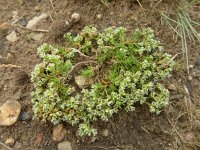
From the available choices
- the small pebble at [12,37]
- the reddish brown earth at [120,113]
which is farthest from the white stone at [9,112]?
the small pebble at [12,37]

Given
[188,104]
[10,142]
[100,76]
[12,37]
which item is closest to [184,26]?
[188,104]

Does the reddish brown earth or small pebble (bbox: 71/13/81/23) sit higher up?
small pebble (bbox: 71/13/81/23)

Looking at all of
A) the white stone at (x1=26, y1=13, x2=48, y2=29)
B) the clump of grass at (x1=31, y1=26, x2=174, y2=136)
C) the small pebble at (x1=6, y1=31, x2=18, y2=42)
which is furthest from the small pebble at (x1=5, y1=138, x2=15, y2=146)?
the white stone at (x1=26, y1=13, x2=48, y2=29)

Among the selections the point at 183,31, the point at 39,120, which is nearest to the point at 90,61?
the point at 39,120

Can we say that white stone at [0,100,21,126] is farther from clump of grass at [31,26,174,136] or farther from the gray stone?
the gray stone

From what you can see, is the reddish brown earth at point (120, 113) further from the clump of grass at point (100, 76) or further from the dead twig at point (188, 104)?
the clump of grass at point (100, 76)

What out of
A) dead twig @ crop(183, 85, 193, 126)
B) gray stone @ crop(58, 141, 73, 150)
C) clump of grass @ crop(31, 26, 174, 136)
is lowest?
gray stone @ crop(58, 141, 73, 150)
